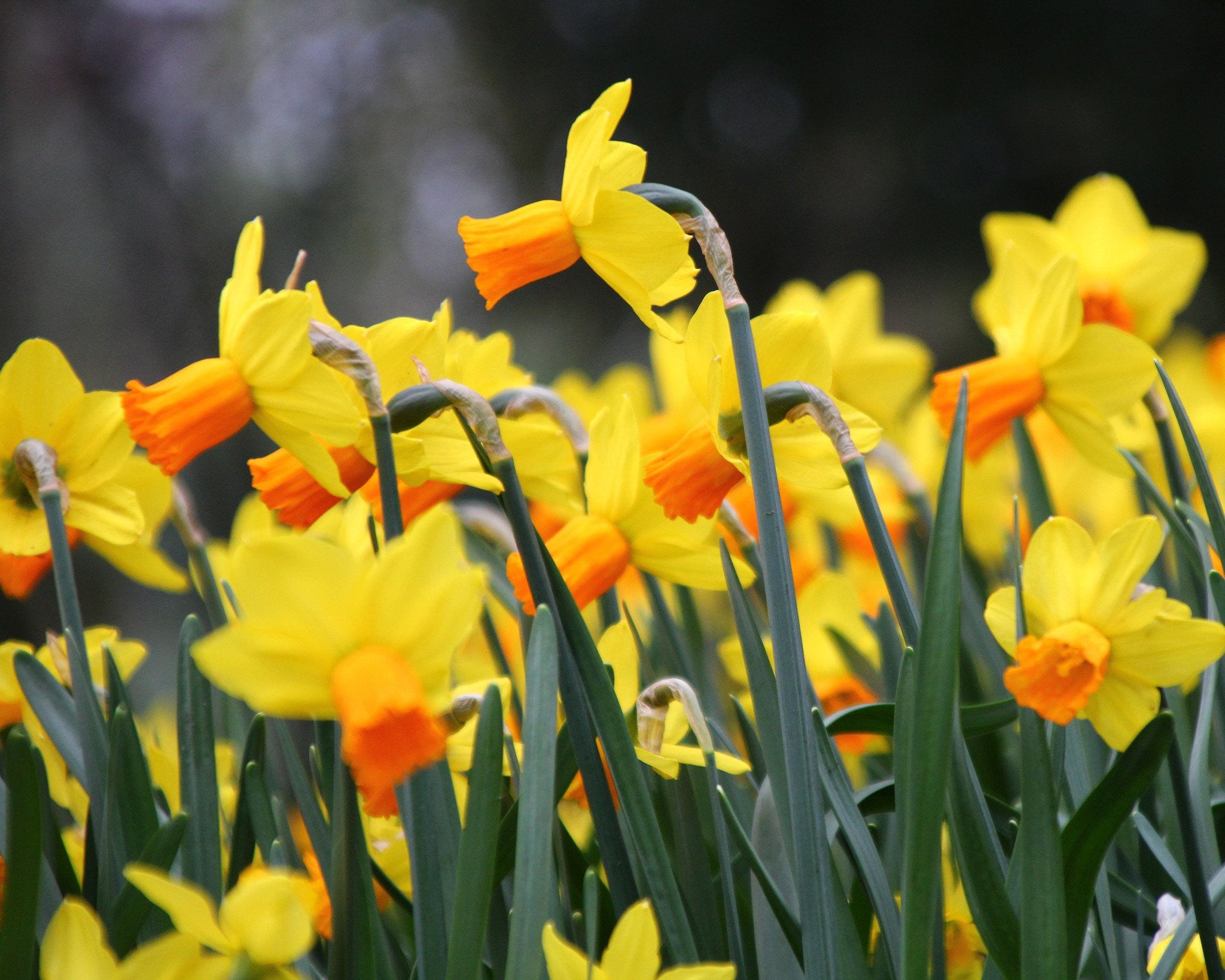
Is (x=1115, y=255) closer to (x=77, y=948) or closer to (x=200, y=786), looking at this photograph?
(x=200, y=786)

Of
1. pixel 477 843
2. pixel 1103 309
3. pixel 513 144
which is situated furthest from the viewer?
pixel 513 144

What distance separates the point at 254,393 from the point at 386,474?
0.53 ft

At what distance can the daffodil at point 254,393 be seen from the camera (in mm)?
703

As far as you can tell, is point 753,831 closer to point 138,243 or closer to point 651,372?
point 138,243

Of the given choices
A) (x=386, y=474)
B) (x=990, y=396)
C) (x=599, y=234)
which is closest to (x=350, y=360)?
(x=386, y=474)

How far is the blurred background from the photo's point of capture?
4.16m

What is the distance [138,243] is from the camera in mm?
4344

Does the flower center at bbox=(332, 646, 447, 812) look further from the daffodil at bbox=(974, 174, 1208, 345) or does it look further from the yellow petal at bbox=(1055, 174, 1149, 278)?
the yellow petal at bbox=(1055, 174, 1149, 278)

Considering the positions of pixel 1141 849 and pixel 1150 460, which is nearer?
pixel 1141 849

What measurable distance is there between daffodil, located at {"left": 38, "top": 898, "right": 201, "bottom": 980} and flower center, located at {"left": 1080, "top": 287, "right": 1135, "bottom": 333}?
1.24 meters

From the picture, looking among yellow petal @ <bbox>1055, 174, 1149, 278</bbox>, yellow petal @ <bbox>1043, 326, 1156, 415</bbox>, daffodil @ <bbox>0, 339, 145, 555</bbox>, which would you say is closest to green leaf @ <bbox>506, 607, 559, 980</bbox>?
daffodil @ <bbox>0, 339, 145, 555</bbox>

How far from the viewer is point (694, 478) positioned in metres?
0.77

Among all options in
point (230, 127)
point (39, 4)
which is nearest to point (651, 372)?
point (230, 127)

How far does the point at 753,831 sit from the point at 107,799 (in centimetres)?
47
